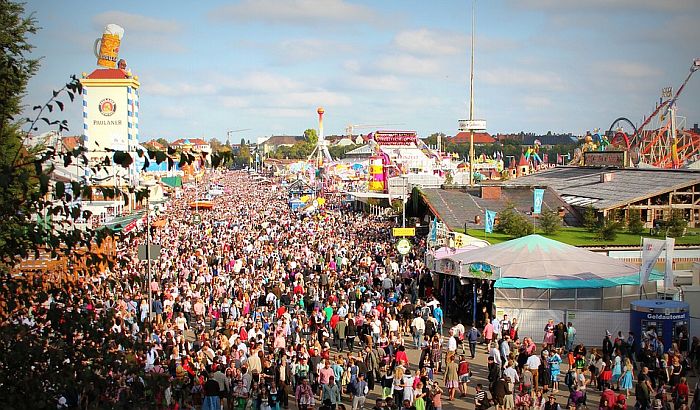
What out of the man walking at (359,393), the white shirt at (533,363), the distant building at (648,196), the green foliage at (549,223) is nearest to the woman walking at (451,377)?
the white shirt at (533,363)

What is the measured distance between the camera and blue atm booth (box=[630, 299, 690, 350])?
1770 cm

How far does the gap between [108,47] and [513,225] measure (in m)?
55.7

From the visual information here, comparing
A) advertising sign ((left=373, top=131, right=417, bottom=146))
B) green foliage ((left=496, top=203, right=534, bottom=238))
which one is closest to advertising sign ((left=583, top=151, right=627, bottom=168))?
green foliage ((left=496, top=203, right=534, bottom=238))

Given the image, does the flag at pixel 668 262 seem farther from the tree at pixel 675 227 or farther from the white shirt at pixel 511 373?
the tree at pixel 675 227

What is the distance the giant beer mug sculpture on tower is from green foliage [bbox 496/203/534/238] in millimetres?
53517

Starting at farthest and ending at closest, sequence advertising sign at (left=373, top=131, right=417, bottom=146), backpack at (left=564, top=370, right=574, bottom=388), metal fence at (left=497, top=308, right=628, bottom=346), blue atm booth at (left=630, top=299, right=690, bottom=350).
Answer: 1. advertising sign at (left=373, top=131, right=417, bottom=146)
2. metal fence at (left=497, top=308, right=628, bottom=346)
3. blue atm booth at (left=630, top=299, right=690, bottom=350)
4. backpack at (left=564, top=370, right=574, bottom=388)

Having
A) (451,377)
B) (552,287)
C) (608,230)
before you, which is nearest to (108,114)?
(608,230)

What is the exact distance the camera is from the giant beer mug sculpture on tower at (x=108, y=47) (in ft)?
253

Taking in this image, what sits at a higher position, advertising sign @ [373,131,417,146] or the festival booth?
advertising sign @ [373,131,417,146]

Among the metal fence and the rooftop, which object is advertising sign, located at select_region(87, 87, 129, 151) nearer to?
the rooftop

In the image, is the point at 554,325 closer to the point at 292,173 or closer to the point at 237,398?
the point at 237,398

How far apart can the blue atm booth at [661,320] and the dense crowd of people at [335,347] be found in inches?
10.0

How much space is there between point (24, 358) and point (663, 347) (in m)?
15.0

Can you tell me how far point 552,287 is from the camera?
1998 cm
